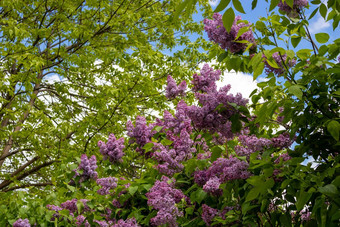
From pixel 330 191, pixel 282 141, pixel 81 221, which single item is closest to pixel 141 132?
pixel 81 221

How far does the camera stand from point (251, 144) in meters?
2.37

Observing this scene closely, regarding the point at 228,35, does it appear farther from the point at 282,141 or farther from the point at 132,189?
the point at 132,189

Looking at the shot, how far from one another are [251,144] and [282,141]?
0.21 meters

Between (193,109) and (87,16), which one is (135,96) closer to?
(87,16)

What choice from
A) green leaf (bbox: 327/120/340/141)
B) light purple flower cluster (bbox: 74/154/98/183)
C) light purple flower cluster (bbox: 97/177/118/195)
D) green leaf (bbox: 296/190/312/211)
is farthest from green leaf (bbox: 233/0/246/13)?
light purple flower cluster (bbox: 74/154/98/183)

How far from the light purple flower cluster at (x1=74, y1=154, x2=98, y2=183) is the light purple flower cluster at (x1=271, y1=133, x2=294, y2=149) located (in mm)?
2185

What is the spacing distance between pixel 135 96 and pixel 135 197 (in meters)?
5.86

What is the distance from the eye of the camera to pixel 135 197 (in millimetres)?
3309

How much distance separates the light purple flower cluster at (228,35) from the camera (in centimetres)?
246

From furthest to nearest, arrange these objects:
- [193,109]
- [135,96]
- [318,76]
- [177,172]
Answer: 1. [135,96]
2. [177,172]
3. [193,109]
4. [318,76]

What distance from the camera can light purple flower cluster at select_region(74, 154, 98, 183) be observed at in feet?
12.7

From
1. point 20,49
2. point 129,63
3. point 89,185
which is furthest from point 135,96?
point 89,185

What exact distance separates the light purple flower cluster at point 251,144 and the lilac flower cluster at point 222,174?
0.10m

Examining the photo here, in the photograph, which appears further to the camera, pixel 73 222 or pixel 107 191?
pixel 73 222
